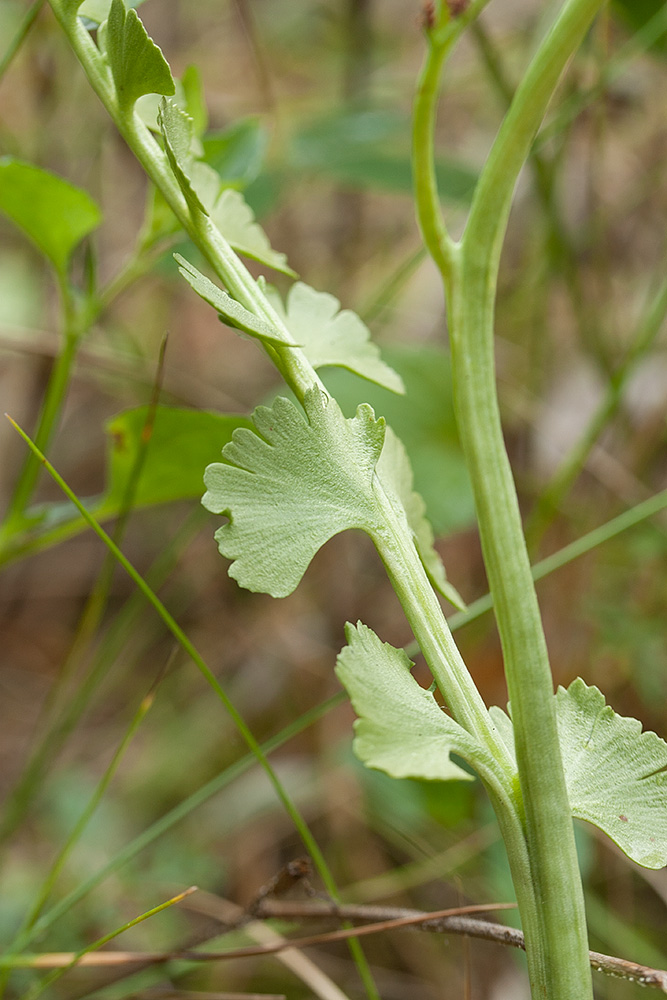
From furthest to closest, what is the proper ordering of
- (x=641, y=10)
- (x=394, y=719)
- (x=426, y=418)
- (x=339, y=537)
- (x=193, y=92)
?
(x=339, y=537), (x=641, y=10), (x=426, y=418), (x=193, y=92), (x=394, y=719)

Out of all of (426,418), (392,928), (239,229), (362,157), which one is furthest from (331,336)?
(362,157)

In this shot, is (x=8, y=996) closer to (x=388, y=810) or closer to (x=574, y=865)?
(x=388, y=810)

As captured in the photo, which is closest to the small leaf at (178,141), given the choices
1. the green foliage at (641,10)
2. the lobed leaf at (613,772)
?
the lobed leaf at (613,772)

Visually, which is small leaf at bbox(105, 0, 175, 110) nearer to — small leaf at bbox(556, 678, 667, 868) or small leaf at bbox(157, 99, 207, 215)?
small leaf at bbox(157, 99, 207, 215)

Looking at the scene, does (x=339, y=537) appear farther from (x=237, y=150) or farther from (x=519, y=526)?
(x=519, y=526)

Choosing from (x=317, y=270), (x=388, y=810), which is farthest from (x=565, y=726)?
(x=317, y=270)

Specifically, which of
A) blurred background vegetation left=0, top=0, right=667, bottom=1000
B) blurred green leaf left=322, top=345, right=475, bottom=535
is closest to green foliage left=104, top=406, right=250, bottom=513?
blurred background vegetation left=0, top=0, right=667, bottom=1000

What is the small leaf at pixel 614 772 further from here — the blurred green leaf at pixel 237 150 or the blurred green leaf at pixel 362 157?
the blurred green leaf at pixel 362 157
